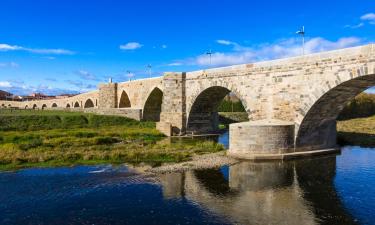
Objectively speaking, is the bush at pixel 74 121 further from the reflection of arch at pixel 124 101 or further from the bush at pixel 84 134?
the reflection of arch at pixel 124 101

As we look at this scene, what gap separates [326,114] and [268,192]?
12423 millimetres

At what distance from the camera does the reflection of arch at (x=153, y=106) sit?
2248 inches

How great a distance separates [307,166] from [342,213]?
939 cm

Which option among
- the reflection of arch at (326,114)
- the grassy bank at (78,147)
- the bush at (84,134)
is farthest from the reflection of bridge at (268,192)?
the bush at (84,134)

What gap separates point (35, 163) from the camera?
2653 cm

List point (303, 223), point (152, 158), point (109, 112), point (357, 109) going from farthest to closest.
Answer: point (357, 109), point (109, 112), point (152, 158), point (303, 223)

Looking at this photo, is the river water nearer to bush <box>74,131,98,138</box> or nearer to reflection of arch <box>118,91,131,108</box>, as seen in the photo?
bush <box>74,131,98,138</box>

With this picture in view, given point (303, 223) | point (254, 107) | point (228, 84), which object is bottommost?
point (303, 223)

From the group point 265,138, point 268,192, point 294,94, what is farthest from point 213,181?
point 294,94

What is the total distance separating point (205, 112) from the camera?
1871 inches

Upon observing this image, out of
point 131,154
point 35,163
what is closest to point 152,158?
point 131,154

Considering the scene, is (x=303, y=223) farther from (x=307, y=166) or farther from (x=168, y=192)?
(x=307, y=166)

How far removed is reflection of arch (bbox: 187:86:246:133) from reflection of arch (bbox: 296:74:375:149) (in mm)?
14997

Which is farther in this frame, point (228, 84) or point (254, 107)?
point (228, 84)
